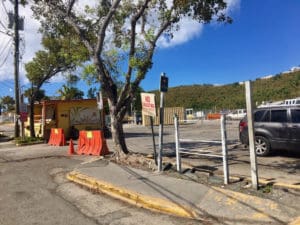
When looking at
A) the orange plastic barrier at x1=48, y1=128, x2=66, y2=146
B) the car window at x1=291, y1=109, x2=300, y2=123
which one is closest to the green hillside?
the orange plastic barrier at x1=48, y1=128, x2=66, y2=146

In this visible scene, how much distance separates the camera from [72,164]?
13.7 metres

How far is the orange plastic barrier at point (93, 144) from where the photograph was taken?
1558 centimetres

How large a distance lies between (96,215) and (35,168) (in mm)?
6711

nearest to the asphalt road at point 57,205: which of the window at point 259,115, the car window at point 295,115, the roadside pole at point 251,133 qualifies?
the roadside pole at point 251,133

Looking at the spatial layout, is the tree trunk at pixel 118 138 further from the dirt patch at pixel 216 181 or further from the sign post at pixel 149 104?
the sign post at pixel 149 104

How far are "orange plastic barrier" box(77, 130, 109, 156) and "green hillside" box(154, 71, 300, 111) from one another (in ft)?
188

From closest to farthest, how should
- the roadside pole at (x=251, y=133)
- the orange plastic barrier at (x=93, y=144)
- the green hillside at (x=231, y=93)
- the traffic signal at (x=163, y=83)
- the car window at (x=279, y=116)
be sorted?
1. the roadside pole at (x=251, y=133)
2. the traffic signal at (x=163, y=83)
3. the car window at (x=279, y=116)
4. the orange plastic barrier at (x=93, y=144)
5. the green hillside at (x=231, y=93)

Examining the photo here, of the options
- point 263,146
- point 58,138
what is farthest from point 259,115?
point 58,138

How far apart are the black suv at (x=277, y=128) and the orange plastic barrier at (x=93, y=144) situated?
235 inches

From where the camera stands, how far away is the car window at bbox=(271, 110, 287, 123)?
12508 millimetres

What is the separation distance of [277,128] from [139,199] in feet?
21.0

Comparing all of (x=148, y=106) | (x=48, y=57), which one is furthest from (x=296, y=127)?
(x=48, y=57)

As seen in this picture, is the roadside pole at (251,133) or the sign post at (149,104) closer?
the roadside pole at (251,133)

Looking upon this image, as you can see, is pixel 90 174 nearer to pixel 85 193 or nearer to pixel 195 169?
pixel 85 193
